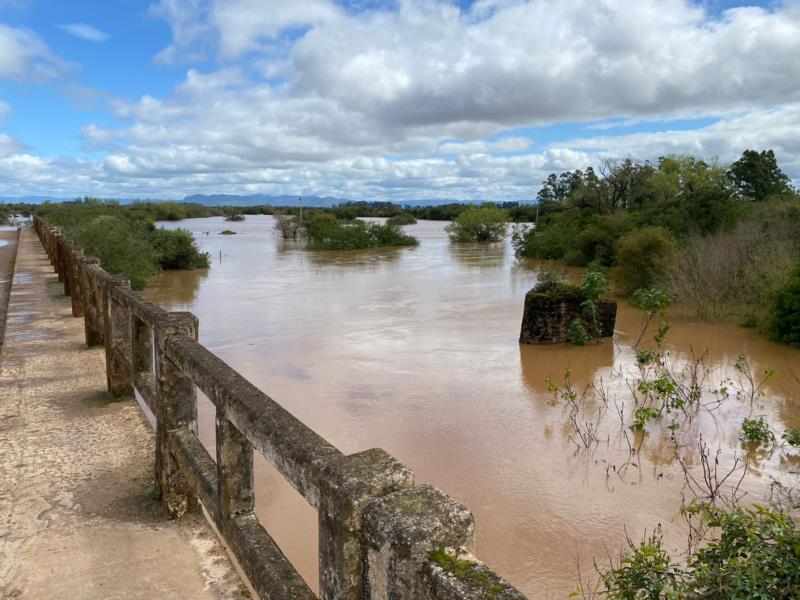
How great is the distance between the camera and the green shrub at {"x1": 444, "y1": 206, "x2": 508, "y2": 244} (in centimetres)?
5794

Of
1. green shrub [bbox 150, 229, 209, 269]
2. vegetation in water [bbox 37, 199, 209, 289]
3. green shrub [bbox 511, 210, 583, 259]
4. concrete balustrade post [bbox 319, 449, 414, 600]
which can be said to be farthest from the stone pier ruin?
green shrub [bbox 150, 229, 209, 269]

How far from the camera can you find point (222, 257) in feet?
142

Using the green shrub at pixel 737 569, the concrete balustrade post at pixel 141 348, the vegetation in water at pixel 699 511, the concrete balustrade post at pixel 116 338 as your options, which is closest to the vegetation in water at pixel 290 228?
the vegetation in water at pixel 699 511

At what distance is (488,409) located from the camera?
1141cm

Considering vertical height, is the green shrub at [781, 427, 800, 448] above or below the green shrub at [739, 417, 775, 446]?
above

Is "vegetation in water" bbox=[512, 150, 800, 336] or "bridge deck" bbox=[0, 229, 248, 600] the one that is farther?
"vegetation in water" bbox=[512, 150, 800, 336]

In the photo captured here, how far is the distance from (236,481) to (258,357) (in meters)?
12.2

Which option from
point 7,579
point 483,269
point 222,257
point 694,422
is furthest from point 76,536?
point 222,257

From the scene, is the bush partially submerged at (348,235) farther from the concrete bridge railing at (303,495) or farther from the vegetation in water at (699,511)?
the concrete bridge railing at (303,495)

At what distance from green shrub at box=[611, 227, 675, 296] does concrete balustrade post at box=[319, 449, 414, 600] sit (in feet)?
75.2

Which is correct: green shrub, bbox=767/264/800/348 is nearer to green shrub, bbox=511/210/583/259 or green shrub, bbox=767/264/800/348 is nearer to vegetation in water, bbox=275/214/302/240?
green shrub, bbox=511/210/583/259

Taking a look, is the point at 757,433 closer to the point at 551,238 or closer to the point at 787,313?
the point at 787,313

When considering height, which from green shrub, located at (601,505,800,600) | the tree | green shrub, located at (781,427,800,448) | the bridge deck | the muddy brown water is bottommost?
the muddy brown water

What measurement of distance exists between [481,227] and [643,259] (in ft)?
114
